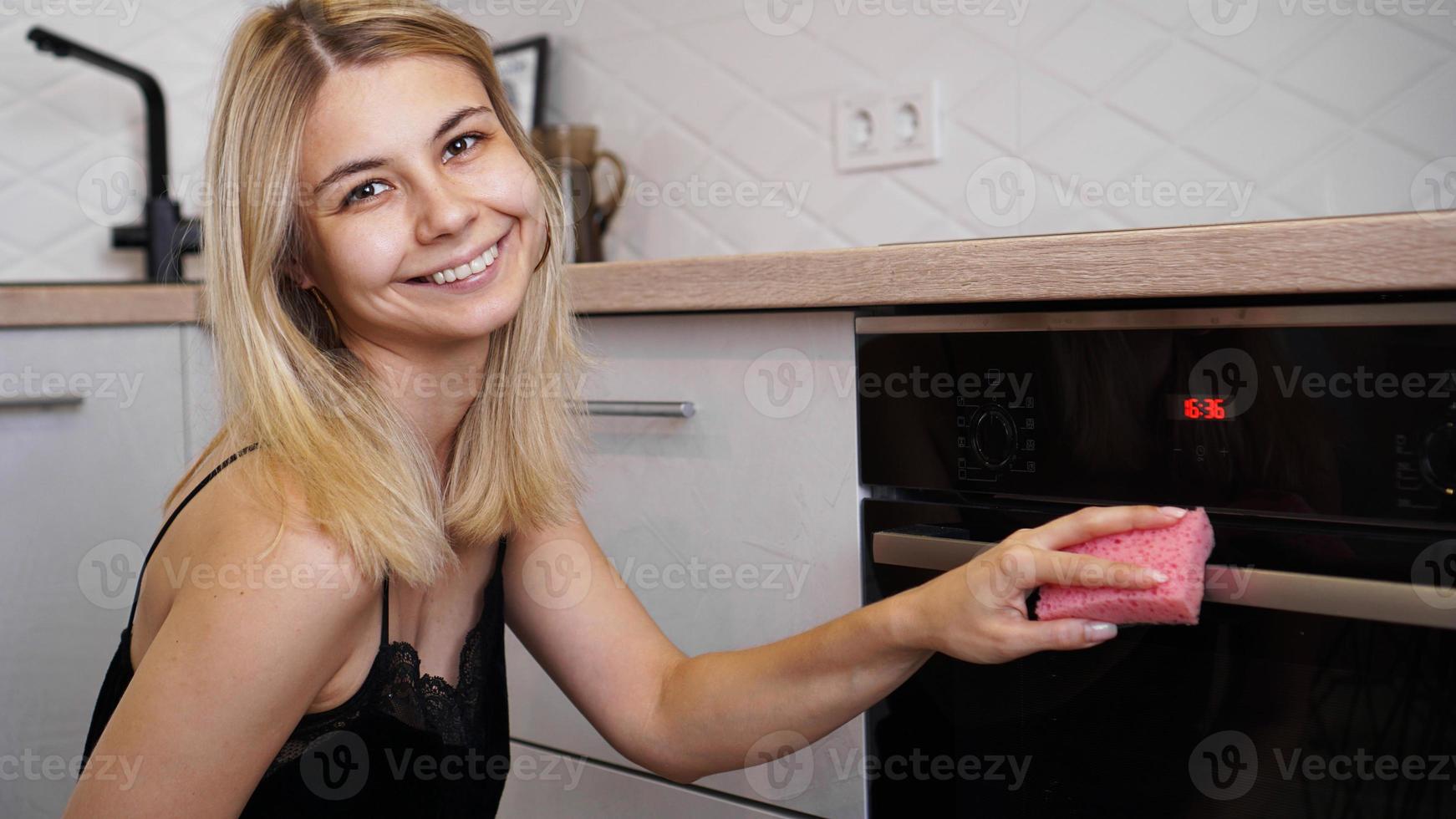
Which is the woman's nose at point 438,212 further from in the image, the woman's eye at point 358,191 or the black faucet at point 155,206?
the black faucet at point 155,206

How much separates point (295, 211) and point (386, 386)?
0.54ft

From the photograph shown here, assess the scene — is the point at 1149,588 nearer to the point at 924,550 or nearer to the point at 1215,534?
the point at 1215,534

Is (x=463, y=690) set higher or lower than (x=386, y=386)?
lower

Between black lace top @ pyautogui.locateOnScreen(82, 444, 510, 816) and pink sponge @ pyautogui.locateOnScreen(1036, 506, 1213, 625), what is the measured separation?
20.5 inches

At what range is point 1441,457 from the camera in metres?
0.76

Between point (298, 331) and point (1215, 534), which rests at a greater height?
point (298, 331)

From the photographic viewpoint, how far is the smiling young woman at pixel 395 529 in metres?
0.79

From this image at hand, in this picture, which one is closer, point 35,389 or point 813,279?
point 813,279

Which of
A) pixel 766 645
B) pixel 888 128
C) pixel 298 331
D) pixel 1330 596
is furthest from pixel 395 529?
pixel 888 128

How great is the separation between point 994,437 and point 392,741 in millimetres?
544

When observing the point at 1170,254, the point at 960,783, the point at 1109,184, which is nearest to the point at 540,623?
the point at 960,783

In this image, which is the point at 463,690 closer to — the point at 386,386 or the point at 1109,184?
the point at 386,386

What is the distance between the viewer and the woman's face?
891 millimetres

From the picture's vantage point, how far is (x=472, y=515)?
3.36ft
